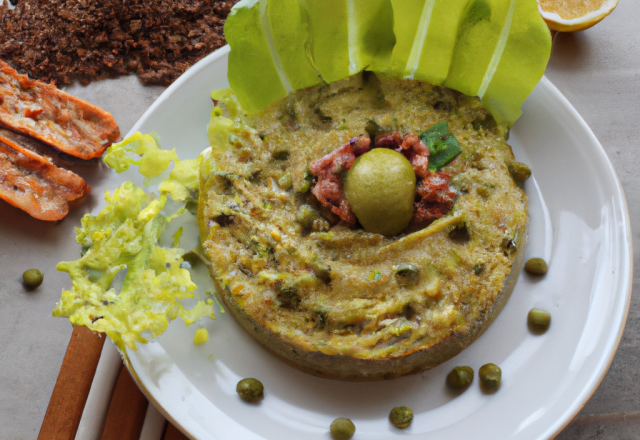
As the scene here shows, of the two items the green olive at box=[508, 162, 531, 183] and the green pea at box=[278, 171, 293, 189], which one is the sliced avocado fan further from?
the green pea at box=[278, 171, 293, 189]

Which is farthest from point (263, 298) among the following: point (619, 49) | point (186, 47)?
point (619, 49)

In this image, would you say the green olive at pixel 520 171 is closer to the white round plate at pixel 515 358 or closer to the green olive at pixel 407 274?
the white round plate at pixel 515 358

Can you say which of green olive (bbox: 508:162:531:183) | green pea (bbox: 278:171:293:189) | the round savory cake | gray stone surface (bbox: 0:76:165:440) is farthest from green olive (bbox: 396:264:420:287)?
gray stone surface (bbox: 0:76:165:440)

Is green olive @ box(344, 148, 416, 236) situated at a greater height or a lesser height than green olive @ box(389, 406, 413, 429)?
greater

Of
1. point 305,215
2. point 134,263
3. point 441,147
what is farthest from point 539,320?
point 134,263

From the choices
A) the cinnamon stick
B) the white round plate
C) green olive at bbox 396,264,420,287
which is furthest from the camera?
the cinnamon stick

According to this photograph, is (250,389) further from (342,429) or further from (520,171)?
(520,171)
